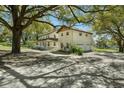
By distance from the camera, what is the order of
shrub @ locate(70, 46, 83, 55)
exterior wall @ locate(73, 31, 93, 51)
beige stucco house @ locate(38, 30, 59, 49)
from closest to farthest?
shrub @ locate(70, 46, 83, 55), exterior wall @ locate(73, 31, 93, 51), beige stucco house @ locate(38, 30, 59, 49)

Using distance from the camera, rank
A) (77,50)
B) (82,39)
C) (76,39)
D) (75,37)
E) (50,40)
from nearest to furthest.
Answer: (77,50)
(76,39)
(75,37)
(82,39)
(50,40)

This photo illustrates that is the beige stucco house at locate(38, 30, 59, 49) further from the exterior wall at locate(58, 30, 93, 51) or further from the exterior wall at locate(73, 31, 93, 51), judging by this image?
the exterior wall at locate(73, 31, 93, 51)

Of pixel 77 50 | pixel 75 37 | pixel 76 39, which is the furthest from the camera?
pixel 75 37

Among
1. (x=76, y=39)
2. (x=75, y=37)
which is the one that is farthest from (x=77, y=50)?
(x=75, y=37)

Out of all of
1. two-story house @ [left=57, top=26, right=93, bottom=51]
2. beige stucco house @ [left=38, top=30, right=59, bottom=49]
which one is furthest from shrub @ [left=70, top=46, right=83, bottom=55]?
beige stucco house @ [left=38, top=30, right=59, bottom=49]

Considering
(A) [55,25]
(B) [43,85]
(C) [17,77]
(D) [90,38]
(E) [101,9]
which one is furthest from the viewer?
(D) [90,38]

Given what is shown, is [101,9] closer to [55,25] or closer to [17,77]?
[55,25]

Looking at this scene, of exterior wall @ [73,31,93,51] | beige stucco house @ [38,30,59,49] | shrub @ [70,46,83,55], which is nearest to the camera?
shrub @ [70,46,83,55]

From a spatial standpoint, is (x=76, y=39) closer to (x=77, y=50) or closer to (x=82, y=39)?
(x=82, y=39)
